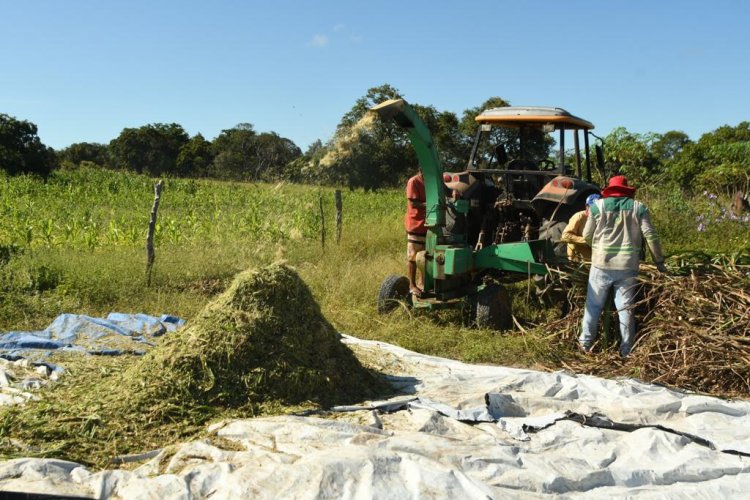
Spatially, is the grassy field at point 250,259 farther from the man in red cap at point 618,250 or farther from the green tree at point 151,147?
the green tree at point 151,147

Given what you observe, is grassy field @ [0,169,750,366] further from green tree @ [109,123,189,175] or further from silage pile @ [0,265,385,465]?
green tree @ [109,123,189,175]

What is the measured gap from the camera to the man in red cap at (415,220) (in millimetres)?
7117

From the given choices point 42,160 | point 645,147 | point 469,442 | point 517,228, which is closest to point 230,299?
point 469,442

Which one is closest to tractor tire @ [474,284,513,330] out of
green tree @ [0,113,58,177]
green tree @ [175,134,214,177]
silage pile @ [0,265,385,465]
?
silage pile @ [0,265,385,465]

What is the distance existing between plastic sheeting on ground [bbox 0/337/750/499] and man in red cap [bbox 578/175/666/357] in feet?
3.54

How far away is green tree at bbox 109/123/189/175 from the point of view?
137 ft

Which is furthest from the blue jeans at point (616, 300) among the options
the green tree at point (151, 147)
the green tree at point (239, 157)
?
the green tree at point (151, 147)

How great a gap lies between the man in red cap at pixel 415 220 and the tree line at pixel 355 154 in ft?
2.11

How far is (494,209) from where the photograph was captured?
288 inches

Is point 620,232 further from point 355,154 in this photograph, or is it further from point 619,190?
point 355,154

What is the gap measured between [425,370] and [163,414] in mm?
2325

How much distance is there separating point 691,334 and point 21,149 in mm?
24189

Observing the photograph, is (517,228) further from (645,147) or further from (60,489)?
(645,147)

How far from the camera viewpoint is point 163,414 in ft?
12.6
